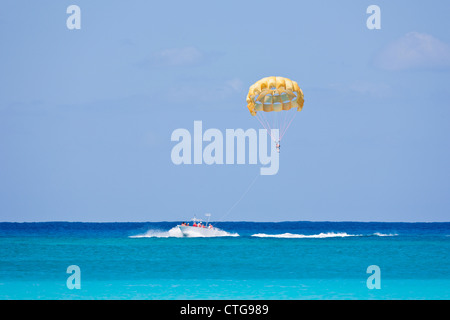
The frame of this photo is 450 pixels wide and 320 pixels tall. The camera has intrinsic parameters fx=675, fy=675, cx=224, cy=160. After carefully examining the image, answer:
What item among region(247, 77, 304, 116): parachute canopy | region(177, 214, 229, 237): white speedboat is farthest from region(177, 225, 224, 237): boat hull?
region(247, 77, 304, 116): parachute canopy

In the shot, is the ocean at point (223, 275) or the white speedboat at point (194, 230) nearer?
the ocean at point (223, 275)

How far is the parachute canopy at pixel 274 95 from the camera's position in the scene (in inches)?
1201

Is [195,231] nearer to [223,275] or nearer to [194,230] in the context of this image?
[194,230]

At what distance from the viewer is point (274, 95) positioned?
111 ft

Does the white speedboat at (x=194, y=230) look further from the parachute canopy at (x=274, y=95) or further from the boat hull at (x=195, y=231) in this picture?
the parachute canopy at (x=274, y=95)

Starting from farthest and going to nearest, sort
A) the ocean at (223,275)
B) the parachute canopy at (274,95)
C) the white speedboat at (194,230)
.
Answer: the white speedboat at (194,230), the parachute canopy at (274,95), the ocean at (223,275)

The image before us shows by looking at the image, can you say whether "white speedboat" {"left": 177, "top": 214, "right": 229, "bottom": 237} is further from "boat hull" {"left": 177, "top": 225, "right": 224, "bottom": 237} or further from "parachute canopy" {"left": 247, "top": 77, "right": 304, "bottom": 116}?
"parachute canopy" {"left": 247, "top": 77, "right": 304, "bottom": 116}

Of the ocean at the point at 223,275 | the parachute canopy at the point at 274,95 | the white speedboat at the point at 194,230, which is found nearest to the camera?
the ocean at the point at 223,275

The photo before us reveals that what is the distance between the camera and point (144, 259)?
3700 cm

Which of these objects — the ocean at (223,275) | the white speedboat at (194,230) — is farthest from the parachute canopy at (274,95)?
the white speedboat at (194,230)

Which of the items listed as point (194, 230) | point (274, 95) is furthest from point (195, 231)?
point (274, 95)
